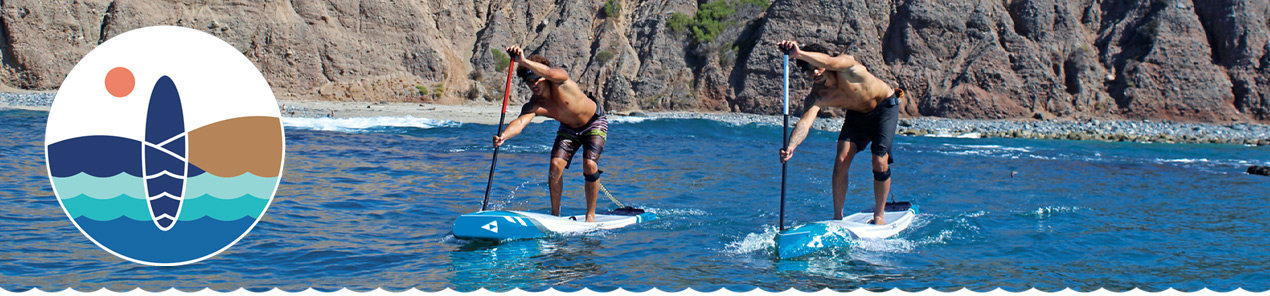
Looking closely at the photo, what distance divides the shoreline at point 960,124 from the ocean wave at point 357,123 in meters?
1.24

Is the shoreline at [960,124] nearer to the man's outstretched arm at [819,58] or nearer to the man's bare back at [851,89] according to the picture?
the man's bare back at [851,89]

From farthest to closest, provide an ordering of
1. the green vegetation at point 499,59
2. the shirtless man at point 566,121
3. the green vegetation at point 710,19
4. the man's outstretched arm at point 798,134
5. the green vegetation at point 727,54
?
1. the green vegetation at point 499,59
2. the green vegetation at point 710,19
3. the green vegetation at point 727,54
4. the shirtless man at point 566,121
5. the man's outstretched arm at point 798,134

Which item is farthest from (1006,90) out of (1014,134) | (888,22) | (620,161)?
(620,161)

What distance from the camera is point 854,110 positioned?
827 centimetres

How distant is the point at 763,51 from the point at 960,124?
8.80 m

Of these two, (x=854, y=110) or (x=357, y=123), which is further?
(x=357, y=123)

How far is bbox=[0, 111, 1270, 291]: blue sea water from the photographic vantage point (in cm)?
621

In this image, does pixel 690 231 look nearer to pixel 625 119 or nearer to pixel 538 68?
pixel 538 68

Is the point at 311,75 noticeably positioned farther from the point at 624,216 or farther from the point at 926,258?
the point at 926,258

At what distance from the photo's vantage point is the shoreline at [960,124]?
2678 cm

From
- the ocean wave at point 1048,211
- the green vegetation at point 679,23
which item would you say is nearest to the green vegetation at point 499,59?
the green vegetation at point 679,23

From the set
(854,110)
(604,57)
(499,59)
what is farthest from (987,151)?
(499,59)

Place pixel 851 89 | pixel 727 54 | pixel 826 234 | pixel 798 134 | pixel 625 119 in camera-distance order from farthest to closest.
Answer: pixel 727 54, pixel 625 119, pixel 851 89, pixel 798 134, pixel 826 234

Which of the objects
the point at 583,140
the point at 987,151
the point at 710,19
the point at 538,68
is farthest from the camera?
the point at 710,19
